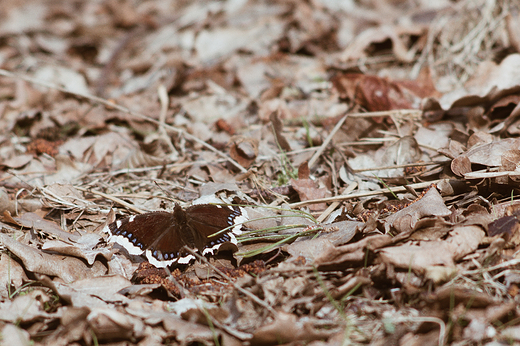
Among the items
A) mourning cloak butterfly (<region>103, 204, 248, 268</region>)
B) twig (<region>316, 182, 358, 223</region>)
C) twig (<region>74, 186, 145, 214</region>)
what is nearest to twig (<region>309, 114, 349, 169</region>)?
twig (<region>316, 182, 358, 223</region>)

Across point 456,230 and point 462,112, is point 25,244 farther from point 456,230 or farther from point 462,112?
point 462,112

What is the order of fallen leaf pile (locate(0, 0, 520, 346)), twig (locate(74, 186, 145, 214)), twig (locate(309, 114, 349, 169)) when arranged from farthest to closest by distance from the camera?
twig (locate(309, 114, 349, 169)), twig (locate(74, 186, 145, 214)), fallen leaf pile (locate(0, 0, 520, 346))

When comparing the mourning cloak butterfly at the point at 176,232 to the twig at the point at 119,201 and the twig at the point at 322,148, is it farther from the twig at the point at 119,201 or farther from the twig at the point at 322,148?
the twig at the point at 322,148

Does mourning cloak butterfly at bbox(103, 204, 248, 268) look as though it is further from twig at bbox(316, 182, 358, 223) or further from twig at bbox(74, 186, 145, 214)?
twig at bbox(316, 182, 358, 223)

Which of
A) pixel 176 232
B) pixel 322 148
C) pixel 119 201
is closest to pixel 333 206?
pixel 322 148

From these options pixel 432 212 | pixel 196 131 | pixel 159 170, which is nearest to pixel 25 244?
pixel 159 170
